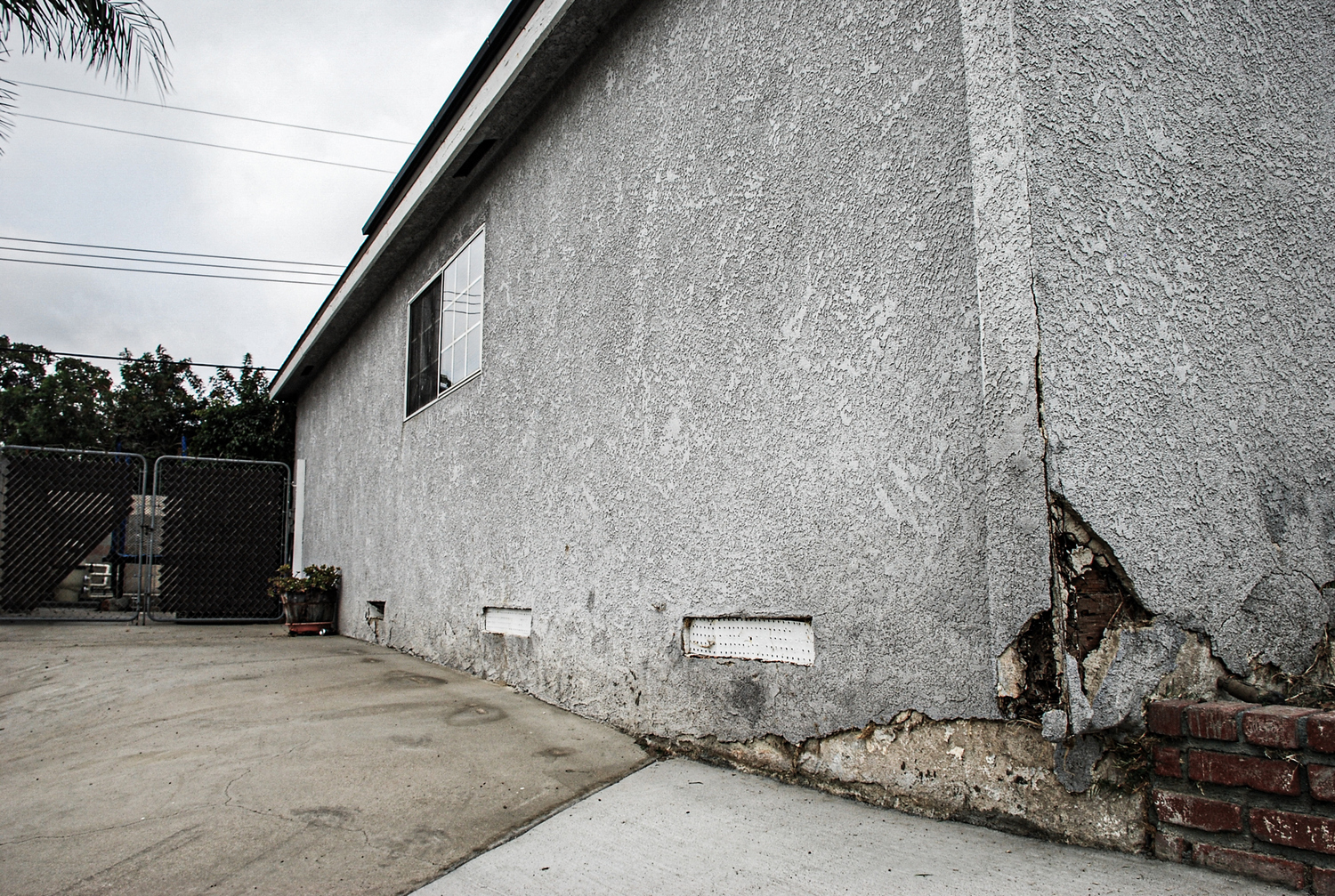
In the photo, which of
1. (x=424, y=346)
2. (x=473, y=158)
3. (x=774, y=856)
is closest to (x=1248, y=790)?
(x=774, y=856)

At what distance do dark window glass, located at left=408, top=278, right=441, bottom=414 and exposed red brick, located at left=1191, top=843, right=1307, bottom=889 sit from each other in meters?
5.68

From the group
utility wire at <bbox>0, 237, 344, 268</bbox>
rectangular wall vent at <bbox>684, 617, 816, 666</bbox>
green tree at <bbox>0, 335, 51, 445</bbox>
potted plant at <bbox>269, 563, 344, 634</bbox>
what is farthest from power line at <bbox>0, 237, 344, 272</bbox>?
rectangular wall vent at <bbox>684, 617, 816, 666</bbox>

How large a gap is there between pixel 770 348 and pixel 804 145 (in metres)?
0.73

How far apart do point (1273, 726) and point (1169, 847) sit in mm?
377

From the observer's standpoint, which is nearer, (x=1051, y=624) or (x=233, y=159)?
(x=1051, y=624)

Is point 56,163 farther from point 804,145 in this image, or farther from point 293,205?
point 804,145

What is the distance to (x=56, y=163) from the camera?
13.1m

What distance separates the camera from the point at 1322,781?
159 cm

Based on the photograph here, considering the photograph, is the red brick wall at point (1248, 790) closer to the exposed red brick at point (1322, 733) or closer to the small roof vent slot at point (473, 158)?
the exposed red brick at point (1322, 733)

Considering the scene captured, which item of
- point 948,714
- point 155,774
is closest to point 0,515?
point 155,774

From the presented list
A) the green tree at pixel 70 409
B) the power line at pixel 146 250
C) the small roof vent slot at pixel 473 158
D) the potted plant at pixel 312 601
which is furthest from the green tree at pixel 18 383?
the small roof vent slot at pixel 473 158

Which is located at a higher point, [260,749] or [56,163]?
[56,163]

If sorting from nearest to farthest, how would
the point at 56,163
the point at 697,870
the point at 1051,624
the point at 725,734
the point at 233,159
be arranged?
the point at 1051,624 → the point at 697,870 → the point at 725,734 → the point at 56,163 → the point at 233,159

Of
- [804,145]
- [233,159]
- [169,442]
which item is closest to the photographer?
[804,145]
